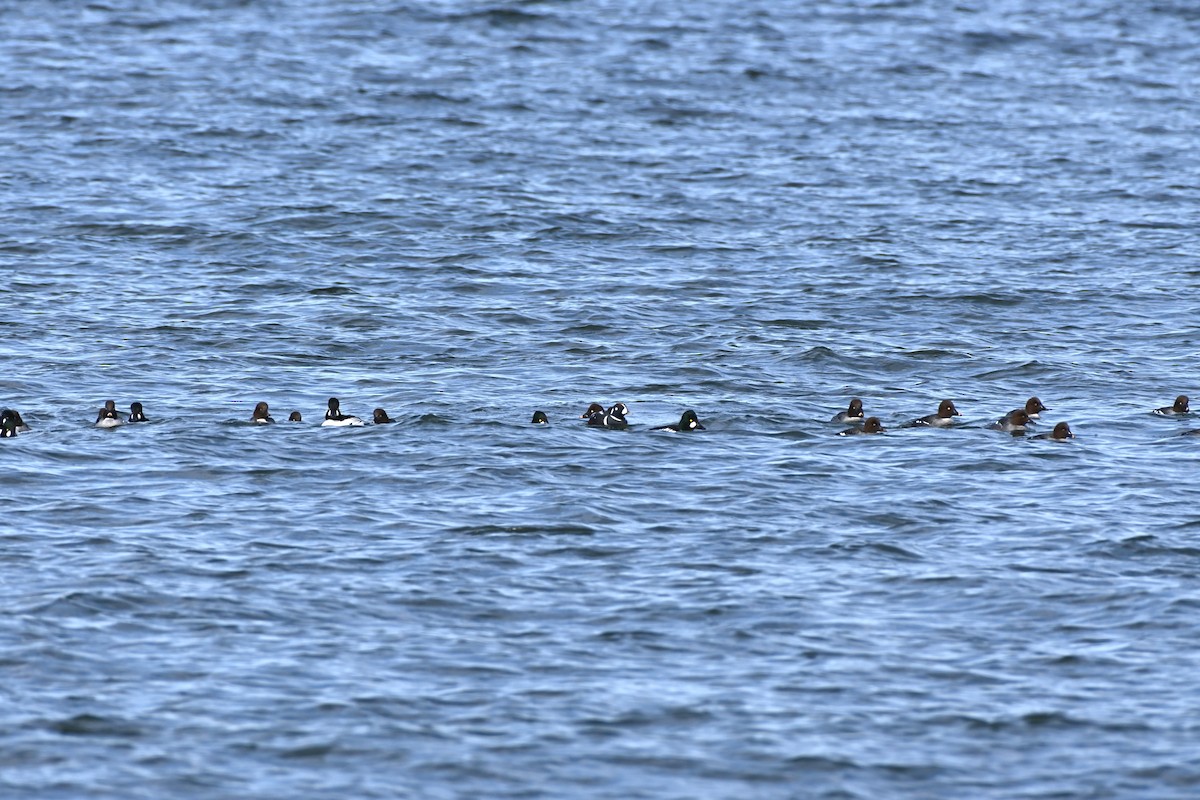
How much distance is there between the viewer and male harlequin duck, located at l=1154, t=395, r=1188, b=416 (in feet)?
80.9

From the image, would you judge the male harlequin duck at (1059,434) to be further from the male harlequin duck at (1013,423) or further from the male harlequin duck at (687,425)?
the male harlequin duck at (687,425)

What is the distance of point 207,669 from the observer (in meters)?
15.8

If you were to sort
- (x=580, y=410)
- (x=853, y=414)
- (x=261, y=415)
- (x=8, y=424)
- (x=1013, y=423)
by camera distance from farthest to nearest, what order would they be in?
1. (x=580, y=410)
2. (x=853, y=414)
3. (x=1013, y=423)
4. (x=261, y=415)
5. (x=8, y=424)

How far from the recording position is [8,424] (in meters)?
22.7

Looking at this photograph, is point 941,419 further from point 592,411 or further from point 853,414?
point 592,411

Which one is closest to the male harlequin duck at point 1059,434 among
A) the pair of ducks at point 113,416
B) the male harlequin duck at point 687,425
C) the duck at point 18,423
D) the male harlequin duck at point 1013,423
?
the male harlequin duck at point 1013,423

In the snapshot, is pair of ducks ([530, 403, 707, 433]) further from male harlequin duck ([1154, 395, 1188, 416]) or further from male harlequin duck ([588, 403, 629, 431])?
male harlequin duck ([1154, 395, 1188, 416])

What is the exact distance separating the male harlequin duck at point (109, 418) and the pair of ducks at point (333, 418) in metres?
1.64

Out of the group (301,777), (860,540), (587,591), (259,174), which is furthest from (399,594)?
(259,174)

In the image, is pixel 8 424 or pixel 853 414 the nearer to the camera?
pixel 8 424

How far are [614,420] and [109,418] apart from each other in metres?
6.24

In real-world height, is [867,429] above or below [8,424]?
below

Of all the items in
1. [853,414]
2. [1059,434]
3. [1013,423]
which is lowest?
[1059,434]

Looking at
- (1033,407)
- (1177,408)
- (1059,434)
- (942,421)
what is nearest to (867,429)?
(942,421)
